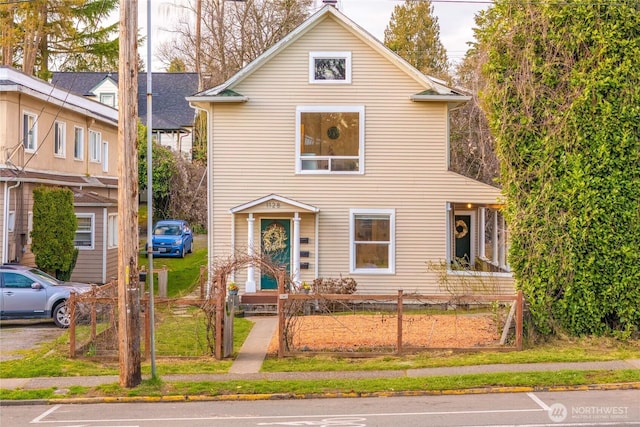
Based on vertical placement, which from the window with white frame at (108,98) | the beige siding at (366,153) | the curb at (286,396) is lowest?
the curb at (286,396)

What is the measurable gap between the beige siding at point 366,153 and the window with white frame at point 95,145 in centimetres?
963

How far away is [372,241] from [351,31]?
632 centimetres

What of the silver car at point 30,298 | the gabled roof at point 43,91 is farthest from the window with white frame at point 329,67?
the silver car at point 30,298

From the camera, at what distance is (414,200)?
23.2 meters

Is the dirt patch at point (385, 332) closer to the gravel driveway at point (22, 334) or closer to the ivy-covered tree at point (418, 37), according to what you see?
the gravel driveway at point (22, 334)

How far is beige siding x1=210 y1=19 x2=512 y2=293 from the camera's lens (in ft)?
75.9

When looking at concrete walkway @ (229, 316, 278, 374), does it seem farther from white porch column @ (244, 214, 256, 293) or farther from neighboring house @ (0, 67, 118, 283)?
neighboring house @ (0, 67, 118, 283)

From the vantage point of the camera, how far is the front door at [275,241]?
23.3 metres

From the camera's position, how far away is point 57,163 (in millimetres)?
27125

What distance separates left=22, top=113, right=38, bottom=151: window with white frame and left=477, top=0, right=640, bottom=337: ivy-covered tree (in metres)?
15.3

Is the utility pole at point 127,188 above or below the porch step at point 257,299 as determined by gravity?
above

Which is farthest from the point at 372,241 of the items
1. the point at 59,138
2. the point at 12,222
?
the point at 59,138

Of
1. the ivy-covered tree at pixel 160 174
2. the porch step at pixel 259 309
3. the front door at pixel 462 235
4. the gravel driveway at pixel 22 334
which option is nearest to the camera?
the gravel driveway at pixel 22 334

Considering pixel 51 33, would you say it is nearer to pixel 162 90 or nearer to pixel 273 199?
pixel 162 90
